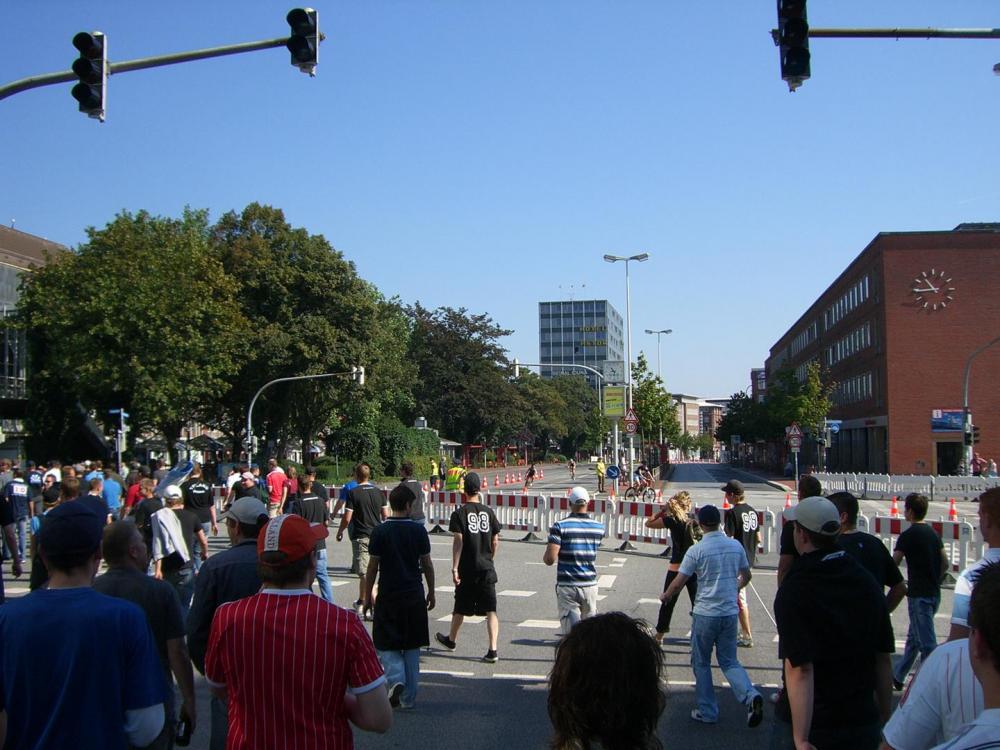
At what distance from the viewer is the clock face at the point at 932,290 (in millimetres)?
55906

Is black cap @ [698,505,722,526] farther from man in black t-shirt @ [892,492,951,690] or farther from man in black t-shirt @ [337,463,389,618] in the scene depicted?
man in black t-shirt @ [337,463,389,618]

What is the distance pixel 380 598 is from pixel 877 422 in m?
58.1

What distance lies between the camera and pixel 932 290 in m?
56.2

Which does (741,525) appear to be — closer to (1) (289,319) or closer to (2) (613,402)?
(2) (613,402)

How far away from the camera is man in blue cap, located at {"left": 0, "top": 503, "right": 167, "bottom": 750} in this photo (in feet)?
10.7

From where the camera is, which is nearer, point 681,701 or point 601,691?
point 601,691

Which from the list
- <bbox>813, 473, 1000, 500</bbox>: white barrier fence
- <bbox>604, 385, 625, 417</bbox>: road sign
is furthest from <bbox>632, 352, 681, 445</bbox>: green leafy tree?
<bbox>604, 385, 625, 417</bbox>: road sign

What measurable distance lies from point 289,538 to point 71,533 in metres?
0.88

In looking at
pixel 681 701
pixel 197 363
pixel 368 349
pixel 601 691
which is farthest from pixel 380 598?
pixel 368 349

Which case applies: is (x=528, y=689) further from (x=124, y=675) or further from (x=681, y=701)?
(x=124, y=675)

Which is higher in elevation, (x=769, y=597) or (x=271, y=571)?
(x=271, y=571)

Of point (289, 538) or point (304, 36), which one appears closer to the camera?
point (289, 538)

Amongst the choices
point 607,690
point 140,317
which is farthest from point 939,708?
point 140,317

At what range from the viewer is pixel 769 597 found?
44.1 feet
